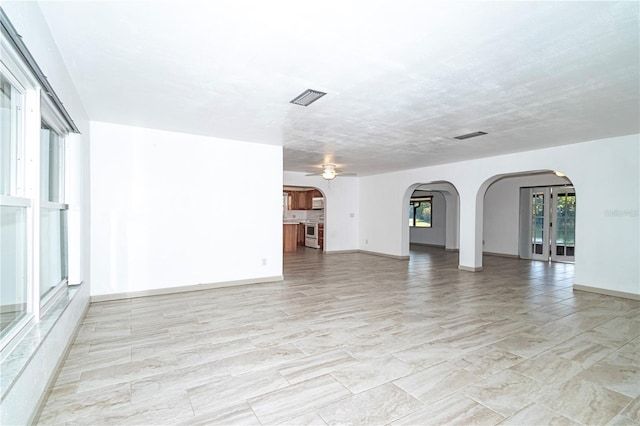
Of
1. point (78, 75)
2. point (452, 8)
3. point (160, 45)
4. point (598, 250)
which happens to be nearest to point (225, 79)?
point (160, 45)

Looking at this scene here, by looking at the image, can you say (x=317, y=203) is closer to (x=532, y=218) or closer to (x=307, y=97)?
(x=532, y=218)

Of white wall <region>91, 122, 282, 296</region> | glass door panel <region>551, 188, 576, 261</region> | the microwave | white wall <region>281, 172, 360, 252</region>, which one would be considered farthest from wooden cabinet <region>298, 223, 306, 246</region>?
glass door panel <region>551, 188, 576, 261</region>

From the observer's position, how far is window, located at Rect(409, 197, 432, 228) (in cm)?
1251

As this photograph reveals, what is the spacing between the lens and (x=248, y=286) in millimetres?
5258

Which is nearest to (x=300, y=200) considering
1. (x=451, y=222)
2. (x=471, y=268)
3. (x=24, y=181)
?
(x=451, y=222)

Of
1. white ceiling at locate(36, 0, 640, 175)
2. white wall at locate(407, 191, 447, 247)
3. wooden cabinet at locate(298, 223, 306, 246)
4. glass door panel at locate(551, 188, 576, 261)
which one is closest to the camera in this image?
white ceiling at locate(36, 0, 640, 175)

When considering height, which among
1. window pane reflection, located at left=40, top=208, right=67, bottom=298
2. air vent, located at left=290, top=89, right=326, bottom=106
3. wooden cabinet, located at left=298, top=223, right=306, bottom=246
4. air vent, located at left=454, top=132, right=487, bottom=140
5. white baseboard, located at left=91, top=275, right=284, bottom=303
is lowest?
white baseboard, located at left=91, top=275, right=284, bottom=303

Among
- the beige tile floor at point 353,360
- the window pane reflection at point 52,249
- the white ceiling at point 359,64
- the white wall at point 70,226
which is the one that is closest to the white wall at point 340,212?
the beige tile floor at point 353,360

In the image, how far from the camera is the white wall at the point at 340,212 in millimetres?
9609

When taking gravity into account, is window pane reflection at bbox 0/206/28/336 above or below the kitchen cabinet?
above

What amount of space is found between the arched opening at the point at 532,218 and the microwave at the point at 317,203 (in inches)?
215

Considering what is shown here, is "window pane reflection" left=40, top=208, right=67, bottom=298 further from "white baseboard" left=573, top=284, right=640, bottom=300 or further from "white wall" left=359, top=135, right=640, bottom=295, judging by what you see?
"white baseboard" left=573, top=284, right=640, bottom=300

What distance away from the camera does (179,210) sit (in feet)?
15.9

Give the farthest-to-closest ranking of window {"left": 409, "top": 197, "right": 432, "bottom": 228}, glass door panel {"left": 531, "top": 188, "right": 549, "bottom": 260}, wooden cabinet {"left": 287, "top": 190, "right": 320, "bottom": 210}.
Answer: window {"left": 409, "top": 197, "right": 432, "bottom": 228} < wooden cabinet {"left": 287, "top": 190, "right": 320, "bottom": 210} < glass door panel {"left": 531, "top": 188, "right": 549, "bottom": 260}
